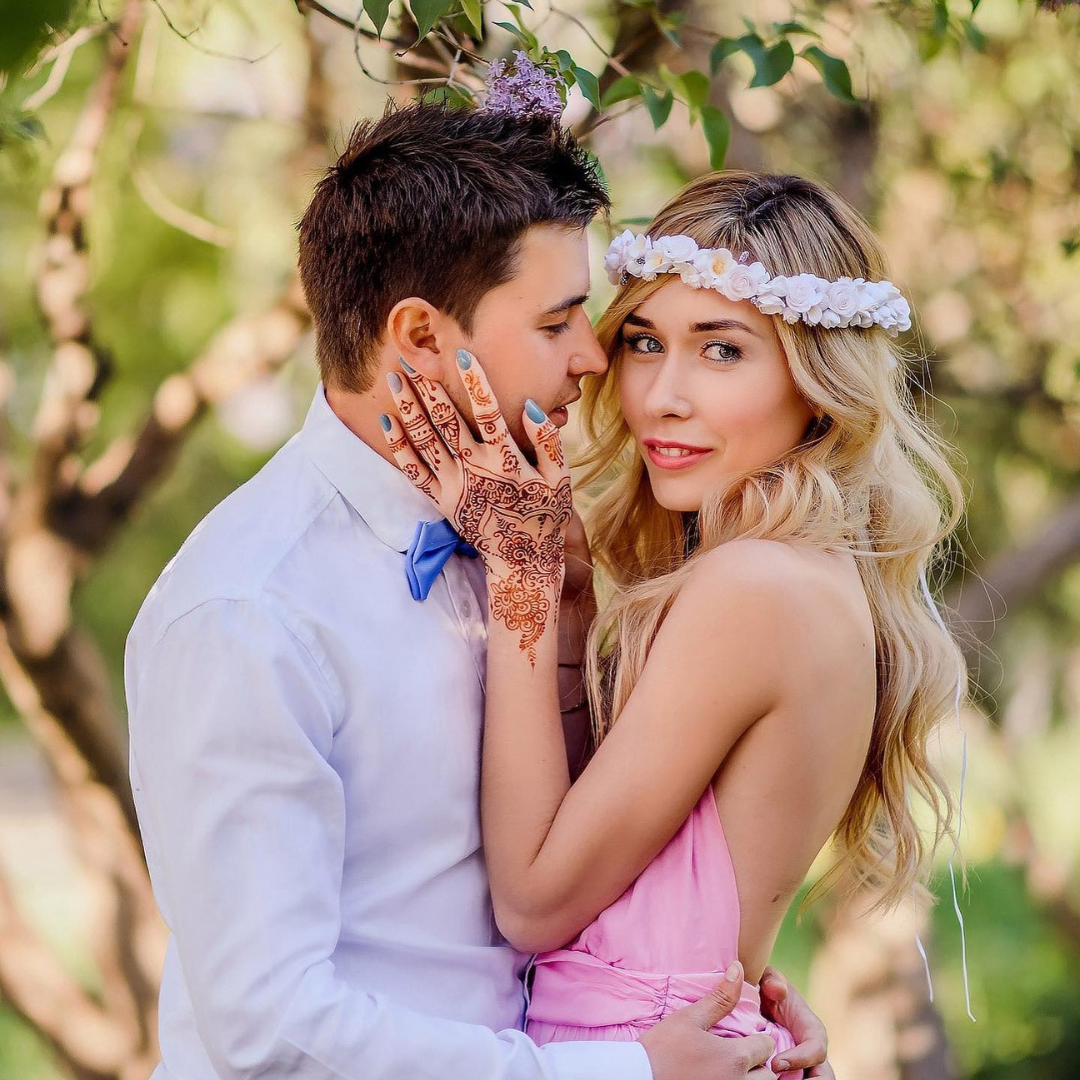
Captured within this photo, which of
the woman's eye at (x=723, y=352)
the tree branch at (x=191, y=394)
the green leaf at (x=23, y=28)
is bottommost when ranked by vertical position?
the tree branch at (x=191, y=394)

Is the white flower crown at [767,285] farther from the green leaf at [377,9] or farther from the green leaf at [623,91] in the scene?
the green leaf at [377,9]

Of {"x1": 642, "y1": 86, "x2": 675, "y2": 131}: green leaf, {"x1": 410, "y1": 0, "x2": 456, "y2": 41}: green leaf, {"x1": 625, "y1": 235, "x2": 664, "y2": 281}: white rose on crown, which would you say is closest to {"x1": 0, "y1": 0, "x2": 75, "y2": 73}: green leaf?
{"x1": 410, "y1": 0, "x2": 456, "y2": 41}: green leaf

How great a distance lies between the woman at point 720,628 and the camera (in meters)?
2.12

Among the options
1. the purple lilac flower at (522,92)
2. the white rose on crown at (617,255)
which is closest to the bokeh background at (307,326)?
the purple lilac flower at (522,92)

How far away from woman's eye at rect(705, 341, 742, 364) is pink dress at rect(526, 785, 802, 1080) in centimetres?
81

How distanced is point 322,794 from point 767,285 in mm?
1233

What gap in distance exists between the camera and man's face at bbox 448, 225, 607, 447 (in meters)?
2.15

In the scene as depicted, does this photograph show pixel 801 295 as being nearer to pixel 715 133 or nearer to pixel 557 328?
pixel 557 328

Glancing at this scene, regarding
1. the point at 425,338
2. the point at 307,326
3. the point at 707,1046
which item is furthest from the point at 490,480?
the point at 307,326

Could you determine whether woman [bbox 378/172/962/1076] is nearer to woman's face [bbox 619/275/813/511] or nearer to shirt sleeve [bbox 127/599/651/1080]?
woman's face [bbox 619/275/813/511]

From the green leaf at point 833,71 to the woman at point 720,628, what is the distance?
0.46m

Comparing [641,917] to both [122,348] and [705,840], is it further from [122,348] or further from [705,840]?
[122,348]

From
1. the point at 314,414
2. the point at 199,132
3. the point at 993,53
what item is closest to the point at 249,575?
the point at 314,414

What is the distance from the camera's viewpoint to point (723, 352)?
2.43 m
